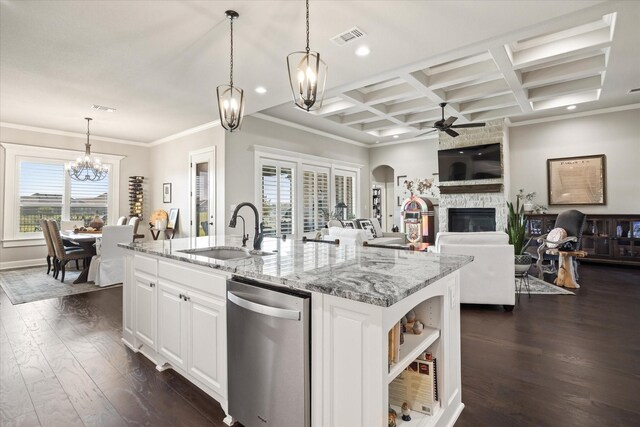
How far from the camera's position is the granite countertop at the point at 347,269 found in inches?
49.3

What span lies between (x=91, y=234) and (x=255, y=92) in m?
3.88

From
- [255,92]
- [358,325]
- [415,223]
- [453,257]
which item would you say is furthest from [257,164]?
[358,325]

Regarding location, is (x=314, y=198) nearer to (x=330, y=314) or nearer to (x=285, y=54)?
(x=285, y=54)

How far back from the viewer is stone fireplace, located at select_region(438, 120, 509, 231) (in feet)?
22.7

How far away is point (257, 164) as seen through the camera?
20.7ft

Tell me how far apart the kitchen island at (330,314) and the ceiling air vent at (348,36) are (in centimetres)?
209

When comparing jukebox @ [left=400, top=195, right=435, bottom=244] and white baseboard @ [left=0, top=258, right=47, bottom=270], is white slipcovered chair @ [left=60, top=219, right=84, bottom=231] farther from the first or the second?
jukebox @ [left=400, top=195, right=435, bottom=244]

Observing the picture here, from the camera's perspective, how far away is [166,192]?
7.36 meters

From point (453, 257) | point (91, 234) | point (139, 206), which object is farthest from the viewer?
point (139, 206)

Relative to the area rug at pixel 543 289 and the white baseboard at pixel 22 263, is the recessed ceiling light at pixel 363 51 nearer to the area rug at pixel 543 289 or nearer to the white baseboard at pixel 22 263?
the area rug at pixel 543 289

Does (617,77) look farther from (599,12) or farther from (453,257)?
(453,257)

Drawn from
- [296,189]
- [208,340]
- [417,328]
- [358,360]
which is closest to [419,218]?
[296,189]

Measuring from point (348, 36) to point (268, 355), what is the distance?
9.60 feet

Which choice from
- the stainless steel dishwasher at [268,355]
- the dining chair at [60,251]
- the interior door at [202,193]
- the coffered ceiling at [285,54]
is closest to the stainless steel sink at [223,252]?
the stainless steel dishwasher at [268,355]
